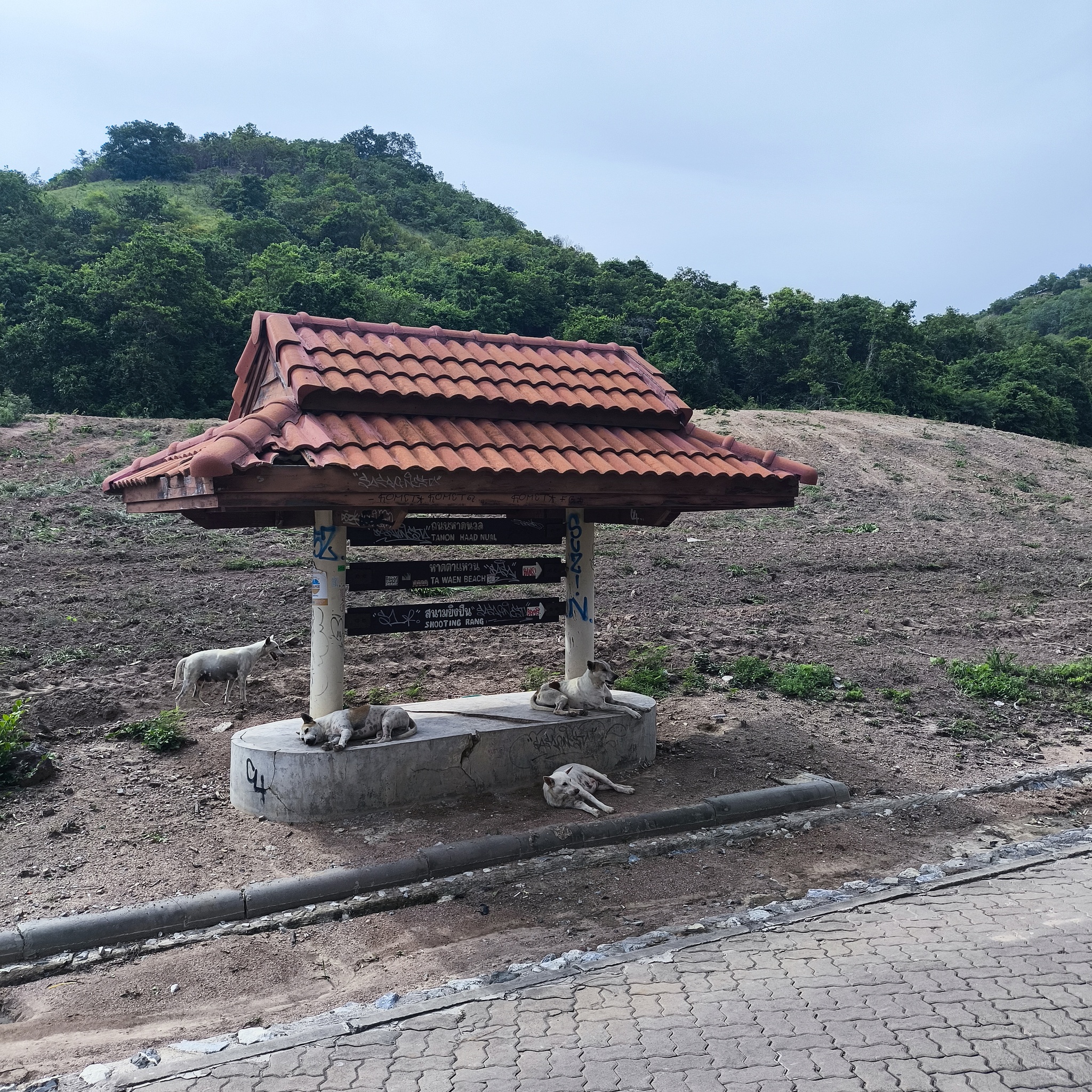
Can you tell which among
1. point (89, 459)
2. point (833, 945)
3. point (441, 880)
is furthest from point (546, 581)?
point (89, 459)

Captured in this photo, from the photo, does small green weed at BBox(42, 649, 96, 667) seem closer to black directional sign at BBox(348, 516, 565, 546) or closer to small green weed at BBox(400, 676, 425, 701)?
small green weed at BBox(400, 676, 425, 701)

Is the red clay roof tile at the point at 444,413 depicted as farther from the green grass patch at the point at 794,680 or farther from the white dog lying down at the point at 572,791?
the green grass patch at the point at 794,680

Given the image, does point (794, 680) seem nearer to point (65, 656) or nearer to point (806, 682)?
point (806, 682)

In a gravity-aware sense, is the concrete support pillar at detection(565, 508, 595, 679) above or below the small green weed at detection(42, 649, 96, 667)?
above

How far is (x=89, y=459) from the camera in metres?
22.1

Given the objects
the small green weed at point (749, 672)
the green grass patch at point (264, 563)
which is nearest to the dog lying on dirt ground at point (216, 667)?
the small green weed at point (749, 672)

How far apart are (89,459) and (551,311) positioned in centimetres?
3077

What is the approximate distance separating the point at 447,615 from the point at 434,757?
1109 millimetres

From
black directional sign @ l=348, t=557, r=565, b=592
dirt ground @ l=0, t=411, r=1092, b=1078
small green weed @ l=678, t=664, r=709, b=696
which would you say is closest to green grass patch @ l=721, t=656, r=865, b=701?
dirt ground @ l=0, t=411, r=1092, b=1078

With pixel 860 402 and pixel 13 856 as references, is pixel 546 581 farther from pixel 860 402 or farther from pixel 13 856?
pixel 860 402

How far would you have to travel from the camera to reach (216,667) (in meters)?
8.48

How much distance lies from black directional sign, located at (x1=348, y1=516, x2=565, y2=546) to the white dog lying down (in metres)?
1.86

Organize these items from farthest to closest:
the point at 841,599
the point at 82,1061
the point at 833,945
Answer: the point at 841,599
the point at 833,945
the point at 82,1061

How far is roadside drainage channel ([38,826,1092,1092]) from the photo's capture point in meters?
3.79
